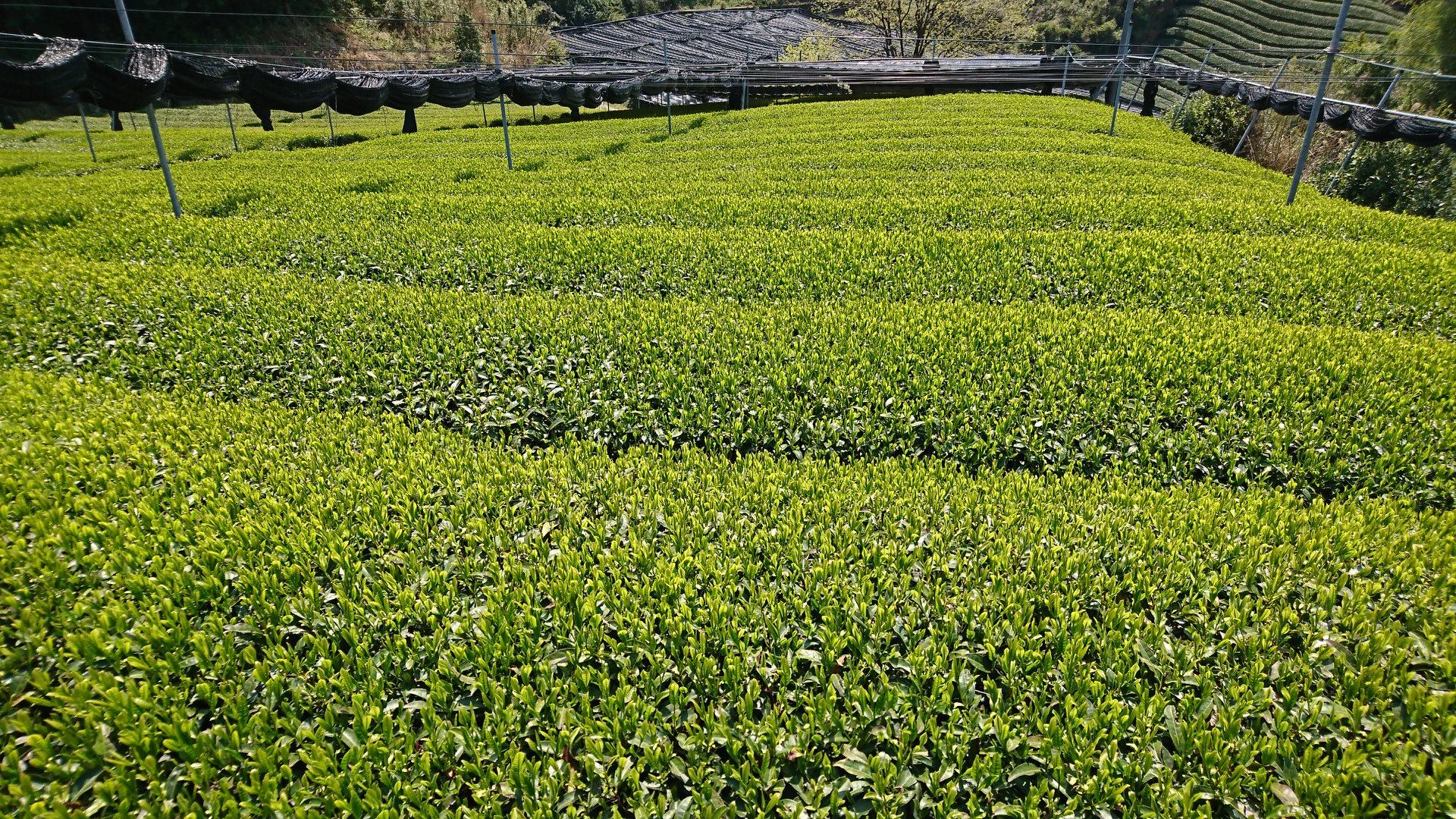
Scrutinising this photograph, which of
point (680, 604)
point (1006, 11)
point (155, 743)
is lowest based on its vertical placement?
point (155, 743)

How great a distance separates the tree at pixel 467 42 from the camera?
4256 cm

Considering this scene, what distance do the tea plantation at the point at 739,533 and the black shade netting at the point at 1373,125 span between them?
818cm

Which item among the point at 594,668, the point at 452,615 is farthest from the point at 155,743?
the point at 594,668

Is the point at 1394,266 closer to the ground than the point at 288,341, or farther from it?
farther from it

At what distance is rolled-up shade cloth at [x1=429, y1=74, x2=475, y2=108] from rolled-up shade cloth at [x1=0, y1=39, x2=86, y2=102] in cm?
904

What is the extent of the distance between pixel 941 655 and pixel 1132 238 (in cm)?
881

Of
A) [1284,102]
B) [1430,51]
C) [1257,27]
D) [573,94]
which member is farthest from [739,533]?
[1257,27]

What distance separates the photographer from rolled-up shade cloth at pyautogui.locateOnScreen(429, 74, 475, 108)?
1908cm

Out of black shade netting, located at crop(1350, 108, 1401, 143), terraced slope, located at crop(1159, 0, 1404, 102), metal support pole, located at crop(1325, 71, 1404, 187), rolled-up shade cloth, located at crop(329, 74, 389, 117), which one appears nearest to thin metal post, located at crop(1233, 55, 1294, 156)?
metal support pole, located at crop(1325, 71, 1404, 187)

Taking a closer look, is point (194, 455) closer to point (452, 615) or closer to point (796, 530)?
point (452, 615)

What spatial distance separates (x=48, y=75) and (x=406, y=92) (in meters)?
8.71

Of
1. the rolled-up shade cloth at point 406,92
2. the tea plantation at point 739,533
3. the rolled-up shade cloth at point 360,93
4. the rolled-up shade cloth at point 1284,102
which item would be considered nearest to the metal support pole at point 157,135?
the tea plantation at point 739,533

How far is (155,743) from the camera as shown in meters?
2.61

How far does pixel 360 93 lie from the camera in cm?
1727
